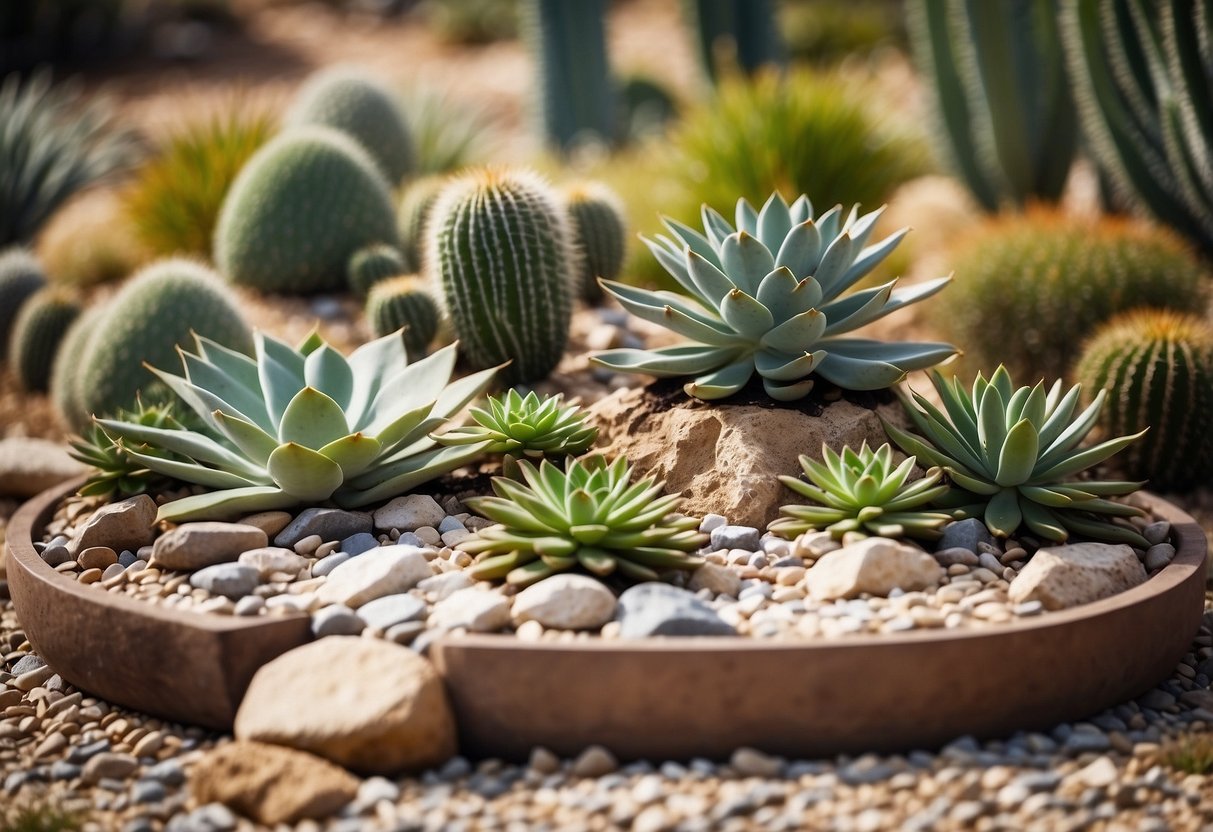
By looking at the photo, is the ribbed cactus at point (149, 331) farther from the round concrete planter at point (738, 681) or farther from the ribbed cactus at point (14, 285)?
the round concrete planter at point (738, 681)

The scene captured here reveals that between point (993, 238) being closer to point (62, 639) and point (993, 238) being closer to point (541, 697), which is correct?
point (541, 697)

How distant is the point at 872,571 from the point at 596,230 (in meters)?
2.42

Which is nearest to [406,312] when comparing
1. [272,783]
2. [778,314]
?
[778,314]

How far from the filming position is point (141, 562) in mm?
3387

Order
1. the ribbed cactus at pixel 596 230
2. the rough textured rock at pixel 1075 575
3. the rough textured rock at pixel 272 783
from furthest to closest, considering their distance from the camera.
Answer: the ribbed cactus at pixel 596 230, the rough textured rock at pixel 1075 575, the rough textured rock at pixel 272 783

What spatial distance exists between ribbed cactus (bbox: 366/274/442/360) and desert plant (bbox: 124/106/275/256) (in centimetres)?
221

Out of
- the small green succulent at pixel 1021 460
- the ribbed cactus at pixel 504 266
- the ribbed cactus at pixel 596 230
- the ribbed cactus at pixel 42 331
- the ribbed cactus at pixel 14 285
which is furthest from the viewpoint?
the ribbed cactus at pixel 14 285

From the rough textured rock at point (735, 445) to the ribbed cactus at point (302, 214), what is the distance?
7.45 ft

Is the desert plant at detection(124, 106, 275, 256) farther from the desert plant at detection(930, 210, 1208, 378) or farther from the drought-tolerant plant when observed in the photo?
the desert plant at detection(930, 210, 1208, 378)

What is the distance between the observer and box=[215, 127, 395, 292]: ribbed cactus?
5.39 metres

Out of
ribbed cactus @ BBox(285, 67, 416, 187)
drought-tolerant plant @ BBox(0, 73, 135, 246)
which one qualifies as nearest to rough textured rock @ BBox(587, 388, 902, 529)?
ribbed cactus @ BBox(285, 67, 416, 187)

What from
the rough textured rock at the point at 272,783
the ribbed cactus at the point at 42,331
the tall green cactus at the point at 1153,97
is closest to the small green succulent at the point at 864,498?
the rough textured rock at the point at 272,783

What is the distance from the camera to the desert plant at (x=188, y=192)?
6.43 metres

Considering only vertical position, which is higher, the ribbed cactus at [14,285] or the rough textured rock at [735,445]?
the ribbed cactus at [14,285]
